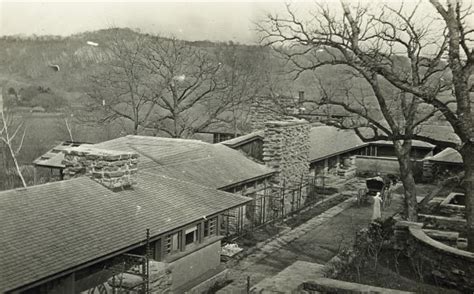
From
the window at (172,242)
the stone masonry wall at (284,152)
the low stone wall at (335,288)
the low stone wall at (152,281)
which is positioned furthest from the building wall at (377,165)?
the low stone wall at (152,281)

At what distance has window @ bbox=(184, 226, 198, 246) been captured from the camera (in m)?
12.9

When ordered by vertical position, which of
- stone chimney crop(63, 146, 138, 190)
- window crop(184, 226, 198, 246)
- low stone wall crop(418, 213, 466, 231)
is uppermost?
stone chimney crop(63, 146, 138, 190)

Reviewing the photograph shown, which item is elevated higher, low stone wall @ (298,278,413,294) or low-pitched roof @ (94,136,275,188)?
low-pitched roof @ (94,136,275,188)

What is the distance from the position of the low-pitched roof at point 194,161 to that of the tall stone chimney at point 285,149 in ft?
2.16

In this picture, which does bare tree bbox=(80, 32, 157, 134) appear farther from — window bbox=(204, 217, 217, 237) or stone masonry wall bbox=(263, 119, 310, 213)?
window bbox=(204, 217, 217, 237)

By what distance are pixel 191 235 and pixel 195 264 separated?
0.78m

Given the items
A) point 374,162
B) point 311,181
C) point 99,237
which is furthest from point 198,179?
point 374,162

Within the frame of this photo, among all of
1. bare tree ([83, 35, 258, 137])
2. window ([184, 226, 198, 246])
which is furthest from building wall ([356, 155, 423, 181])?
window ([184, 226, 198, 246])

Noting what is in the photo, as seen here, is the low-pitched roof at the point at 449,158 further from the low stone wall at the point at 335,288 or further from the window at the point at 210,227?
the low stone wall at the point at 335,288

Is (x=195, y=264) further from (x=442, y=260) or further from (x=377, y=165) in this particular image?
(x=377, y=165)

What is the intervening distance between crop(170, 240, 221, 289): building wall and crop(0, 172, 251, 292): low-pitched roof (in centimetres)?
121

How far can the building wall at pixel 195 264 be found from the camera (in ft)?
40.3

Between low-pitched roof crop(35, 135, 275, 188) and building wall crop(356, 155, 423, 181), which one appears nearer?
low-pitched roof crop(35, 135, 275, 188)

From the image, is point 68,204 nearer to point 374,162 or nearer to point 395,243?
point 395,243
